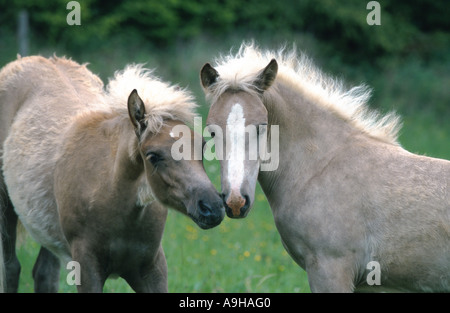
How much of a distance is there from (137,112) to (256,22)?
1470cm

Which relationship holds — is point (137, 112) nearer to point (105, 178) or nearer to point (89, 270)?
point (105, 178)

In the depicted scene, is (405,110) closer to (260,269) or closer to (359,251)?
(260,269)

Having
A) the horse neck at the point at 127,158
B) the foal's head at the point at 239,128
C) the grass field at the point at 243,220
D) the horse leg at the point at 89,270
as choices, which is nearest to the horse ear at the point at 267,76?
the foal's head at the point at 239,128

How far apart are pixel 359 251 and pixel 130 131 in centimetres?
187

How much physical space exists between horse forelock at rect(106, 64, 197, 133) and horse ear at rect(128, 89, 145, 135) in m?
0.04

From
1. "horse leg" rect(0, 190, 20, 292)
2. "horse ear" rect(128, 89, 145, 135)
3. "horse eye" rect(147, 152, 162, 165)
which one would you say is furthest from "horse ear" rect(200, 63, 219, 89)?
"horse leg" rect(0, 190, 20, 292)

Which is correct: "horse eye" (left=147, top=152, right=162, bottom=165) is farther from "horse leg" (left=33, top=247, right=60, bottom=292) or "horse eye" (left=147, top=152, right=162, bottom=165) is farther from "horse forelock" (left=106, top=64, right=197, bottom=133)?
"horse leg" (left=33, top=247, right=60, bottom=292)

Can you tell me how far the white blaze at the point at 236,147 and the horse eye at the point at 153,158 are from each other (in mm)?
537

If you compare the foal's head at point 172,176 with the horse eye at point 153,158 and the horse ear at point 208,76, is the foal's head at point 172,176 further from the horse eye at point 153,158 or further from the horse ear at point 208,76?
the horse ear at point 208,76

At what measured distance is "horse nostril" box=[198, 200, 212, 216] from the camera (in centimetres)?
416

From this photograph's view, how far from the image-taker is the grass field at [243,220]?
6883 mm

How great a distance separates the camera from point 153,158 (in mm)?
4387

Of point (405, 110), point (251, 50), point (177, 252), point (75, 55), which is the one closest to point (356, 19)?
point (405, 110)
